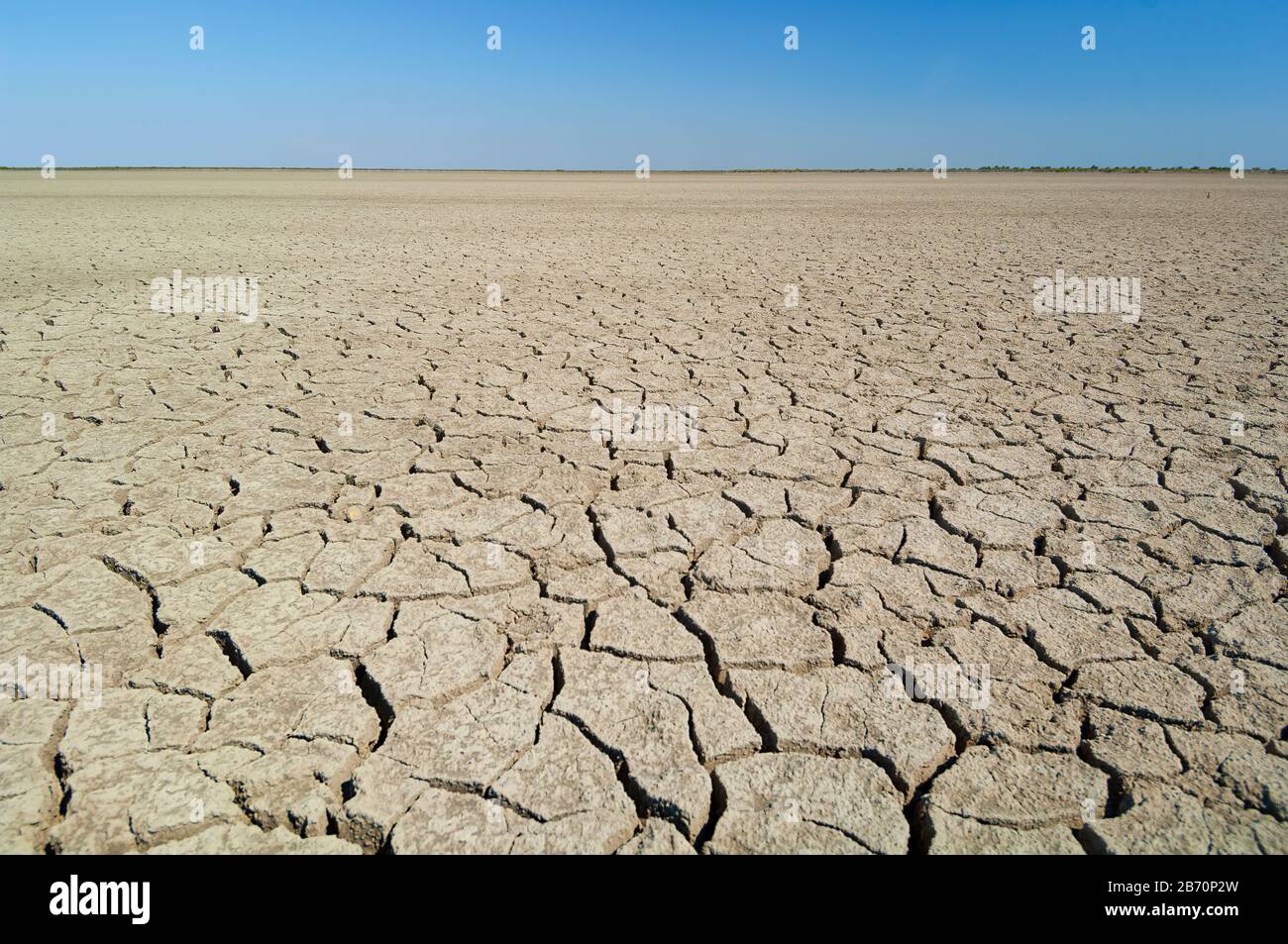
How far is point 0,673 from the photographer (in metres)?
1.72

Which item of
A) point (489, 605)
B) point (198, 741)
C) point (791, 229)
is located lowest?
point (198, 741)

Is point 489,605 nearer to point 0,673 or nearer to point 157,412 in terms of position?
point 0,673

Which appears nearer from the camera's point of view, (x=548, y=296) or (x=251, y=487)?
(x=251, y=487)

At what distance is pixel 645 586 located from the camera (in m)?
2.13

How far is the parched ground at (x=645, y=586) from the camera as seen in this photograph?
1.41m

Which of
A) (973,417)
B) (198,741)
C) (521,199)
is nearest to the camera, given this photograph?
(198,741)

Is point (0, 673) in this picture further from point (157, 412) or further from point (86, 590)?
point (157, 412)

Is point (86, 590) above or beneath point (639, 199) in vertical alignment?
beneath

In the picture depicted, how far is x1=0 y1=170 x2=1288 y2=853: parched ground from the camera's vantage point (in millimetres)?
1411

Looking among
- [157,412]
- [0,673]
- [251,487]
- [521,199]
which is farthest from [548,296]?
[521,199]

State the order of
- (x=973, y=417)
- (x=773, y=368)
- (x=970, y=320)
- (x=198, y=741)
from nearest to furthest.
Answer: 1. (x=198, y=741)
2. (x=973, y=417)
3. (x=773, y=368)
4. (x=970, y=320)

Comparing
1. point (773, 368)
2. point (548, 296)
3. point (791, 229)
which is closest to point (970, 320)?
point (773, 368)

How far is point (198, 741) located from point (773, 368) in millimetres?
3452

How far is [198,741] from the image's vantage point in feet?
5.05
